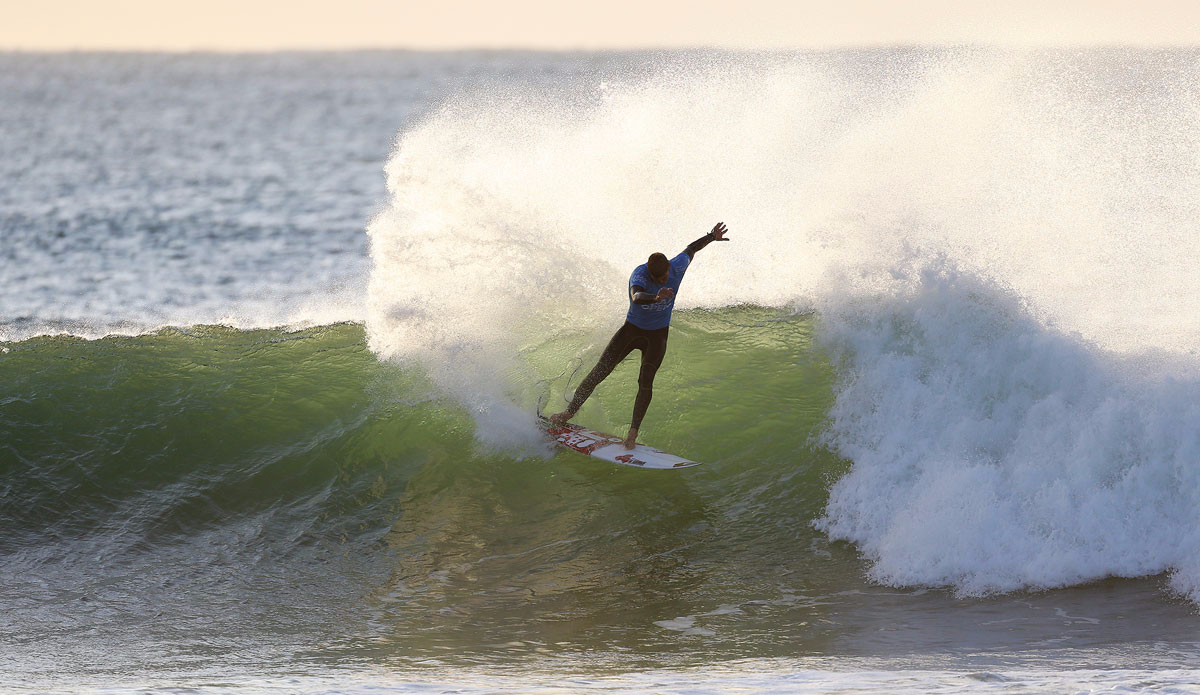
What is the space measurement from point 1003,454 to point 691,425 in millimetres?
2980

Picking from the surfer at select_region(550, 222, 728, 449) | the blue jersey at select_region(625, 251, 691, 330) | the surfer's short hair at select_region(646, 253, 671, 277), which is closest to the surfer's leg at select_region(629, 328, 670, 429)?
the surfer at select_region(550, 222, 728, 449)

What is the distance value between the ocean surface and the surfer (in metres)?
0.69

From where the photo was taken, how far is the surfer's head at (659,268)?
26.7 ft

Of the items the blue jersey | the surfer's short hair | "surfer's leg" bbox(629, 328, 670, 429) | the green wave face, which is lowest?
the green wave face

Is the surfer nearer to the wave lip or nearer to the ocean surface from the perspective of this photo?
the ocean surface

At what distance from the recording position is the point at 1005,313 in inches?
365

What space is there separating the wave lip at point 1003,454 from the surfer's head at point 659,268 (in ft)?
7.68

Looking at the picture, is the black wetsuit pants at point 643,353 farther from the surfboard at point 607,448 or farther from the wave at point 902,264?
the wave at point 902,264

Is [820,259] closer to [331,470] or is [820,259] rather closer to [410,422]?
[410,422]

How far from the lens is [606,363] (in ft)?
29.4

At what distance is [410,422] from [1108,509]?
6372mm

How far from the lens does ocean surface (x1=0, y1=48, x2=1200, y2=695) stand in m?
6.29

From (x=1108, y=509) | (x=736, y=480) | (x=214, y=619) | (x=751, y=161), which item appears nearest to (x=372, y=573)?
(x=214, y=619)

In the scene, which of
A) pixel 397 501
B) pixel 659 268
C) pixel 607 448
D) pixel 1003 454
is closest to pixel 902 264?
pixel 1003 454
